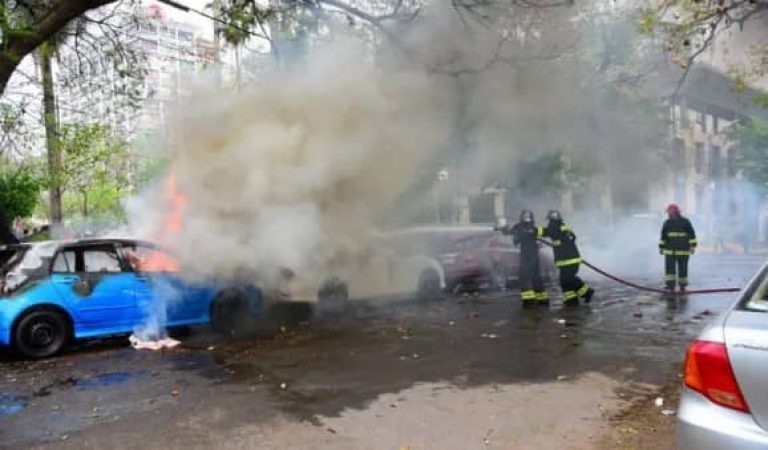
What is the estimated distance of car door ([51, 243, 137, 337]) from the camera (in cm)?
790

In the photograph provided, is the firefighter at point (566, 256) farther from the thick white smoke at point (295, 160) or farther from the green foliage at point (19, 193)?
the green foliage at point (19, 193)

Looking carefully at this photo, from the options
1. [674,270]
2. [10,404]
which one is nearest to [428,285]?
[674,270]

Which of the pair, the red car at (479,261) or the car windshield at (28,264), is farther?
the red car at (479,261)

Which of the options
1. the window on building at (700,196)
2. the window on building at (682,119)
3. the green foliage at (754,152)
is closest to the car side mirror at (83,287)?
the green foliage at (754,152)

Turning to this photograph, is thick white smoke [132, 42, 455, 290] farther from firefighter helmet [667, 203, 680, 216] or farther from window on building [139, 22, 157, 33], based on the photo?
firefighter helmet [667, 203, 680, 216]

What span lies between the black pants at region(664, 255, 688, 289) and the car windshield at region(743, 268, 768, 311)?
9359mm

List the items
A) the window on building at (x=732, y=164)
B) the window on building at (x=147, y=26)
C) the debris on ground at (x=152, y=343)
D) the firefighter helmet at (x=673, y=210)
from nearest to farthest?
the debris on ground at (x=152, y=343) < the window on building at (x=147, y=26) < the firefighter helmet at (x=673, y=210) < the window on building at (x=732, y=164)

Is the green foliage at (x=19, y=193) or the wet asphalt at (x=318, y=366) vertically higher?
the green foliage at (x=19, y=193)

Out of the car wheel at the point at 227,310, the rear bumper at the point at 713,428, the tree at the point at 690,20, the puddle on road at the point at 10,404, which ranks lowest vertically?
the puddle on road at the point at 10,404

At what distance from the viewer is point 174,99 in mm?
9812

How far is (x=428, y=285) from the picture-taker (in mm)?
12445

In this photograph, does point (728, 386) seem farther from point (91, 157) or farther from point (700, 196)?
point (700, 196)

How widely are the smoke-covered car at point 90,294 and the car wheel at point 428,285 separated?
4.34 m

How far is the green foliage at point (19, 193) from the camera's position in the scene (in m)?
15.2
